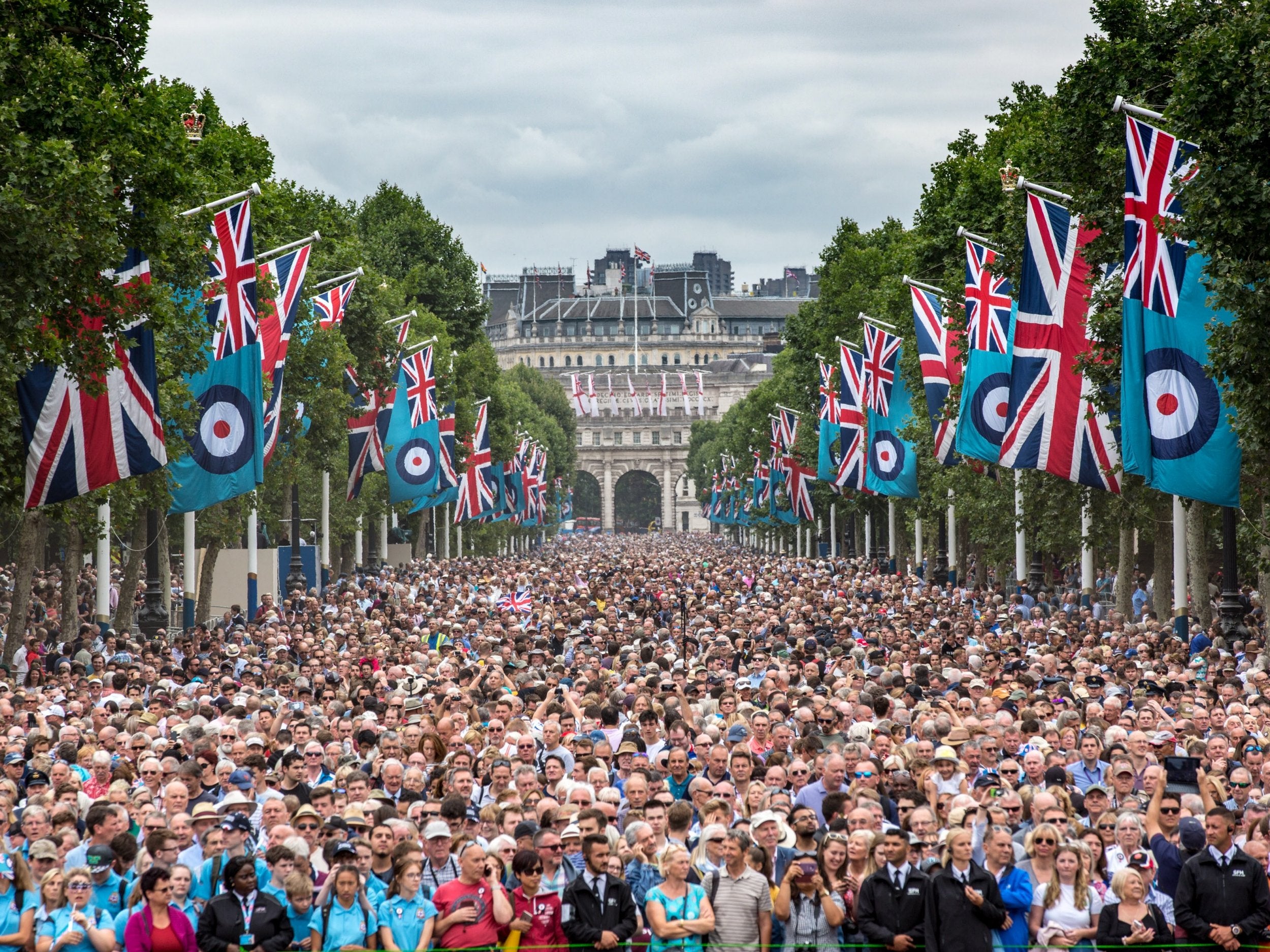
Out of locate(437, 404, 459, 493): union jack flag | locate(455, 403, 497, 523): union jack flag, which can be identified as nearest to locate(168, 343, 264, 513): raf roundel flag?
locate(437, 404, 459, 493): union jack flag

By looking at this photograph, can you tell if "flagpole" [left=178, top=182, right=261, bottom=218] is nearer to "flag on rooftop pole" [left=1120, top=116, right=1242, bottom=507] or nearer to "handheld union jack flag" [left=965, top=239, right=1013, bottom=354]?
"handheld union jack flag" [left=965, top=239, right=1013, bottom=354]

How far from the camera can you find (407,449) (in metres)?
47.8

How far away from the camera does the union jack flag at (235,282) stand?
2769cm

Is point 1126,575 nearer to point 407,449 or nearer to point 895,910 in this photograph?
point 407,449

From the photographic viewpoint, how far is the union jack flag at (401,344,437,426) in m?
48.2

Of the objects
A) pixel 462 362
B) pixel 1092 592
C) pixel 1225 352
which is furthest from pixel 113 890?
pixel 462 362

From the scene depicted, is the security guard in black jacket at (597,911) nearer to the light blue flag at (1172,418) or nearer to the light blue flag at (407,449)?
the light blue flag at (1172,418)

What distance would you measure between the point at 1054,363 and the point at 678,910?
17.4 m

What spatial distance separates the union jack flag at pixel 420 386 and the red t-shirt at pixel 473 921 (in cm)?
3690

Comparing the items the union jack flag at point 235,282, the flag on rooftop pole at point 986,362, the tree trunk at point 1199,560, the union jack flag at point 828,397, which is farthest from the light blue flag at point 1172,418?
the union jack flag at point 828,397

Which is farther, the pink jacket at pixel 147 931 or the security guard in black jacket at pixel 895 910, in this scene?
the security guard in black jacket at pixel 895 910

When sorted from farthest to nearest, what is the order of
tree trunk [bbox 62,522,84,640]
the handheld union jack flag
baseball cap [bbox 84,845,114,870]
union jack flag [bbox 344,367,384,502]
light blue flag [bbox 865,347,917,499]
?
1. union jack flag [bbox 344,367,384,502]
2. light blue flag [bbox 865,347,917,499]
3. tree trunk [bbox 62,522,84,640]
4. the handheld union jack flag
5. baseball cap [bbox 84,845,114,870]

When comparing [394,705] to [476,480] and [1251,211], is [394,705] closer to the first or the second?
[1251,211]

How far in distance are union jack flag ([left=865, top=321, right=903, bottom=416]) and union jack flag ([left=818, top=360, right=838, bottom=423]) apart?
900 cm
